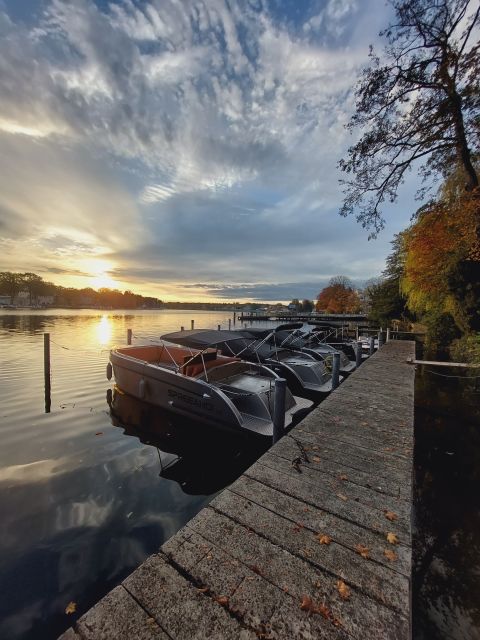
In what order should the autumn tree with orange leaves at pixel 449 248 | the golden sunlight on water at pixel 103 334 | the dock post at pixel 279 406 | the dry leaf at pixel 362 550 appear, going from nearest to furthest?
1. the dry leaf at pixel 362 550
2. the dock post at pixel 279 406
3. the autumn tree with orange leaves at pixel 449 248
4. the golden sunlight on water at pixel 103 334

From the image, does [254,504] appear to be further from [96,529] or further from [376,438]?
[96,529]

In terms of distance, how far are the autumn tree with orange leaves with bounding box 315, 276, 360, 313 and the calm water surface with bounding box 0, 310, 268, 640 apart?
3108 inches

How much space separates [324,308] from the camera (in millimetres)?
90750

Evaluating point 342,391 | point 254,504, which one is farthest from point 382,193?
point 254,504

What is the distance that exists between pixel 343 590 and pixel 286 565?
1.25 feet

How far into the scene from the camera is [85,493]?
4.64 meters

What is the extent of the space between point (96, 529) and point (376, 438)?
13.8 ft

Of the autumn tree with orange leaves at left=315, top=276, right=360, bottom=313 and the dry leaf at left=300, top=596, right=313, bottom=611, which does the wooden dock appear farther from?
the autumn tree with orange leaves at left=315, top=276, right=360, bottom=313

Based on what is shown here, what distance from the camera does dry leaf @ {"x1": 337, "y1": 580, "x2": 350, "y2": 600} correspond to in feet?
5.81

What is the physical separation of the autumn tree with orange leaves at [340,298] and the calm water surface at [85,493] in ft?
259

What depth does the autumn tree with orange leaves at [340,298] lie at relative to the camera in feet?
261

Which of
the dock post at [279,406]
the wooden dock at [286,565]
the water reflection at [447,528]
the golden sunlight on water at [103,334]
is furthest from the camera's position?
the golden sunlight on water at [103,334]

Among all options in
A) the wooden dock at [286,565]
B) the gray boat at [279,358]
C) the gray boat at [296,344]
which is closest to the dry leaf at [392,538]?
the wooden dock at [286,565]

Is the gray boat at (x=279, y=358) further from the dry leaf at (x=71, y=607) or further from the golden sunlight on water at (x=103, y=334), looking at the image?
the golden sunlight on water at (x=103, y=334)
